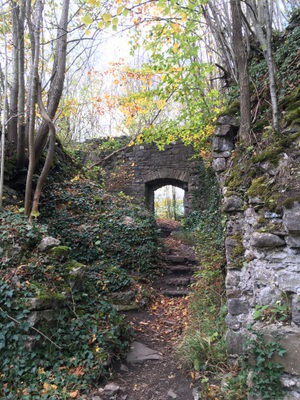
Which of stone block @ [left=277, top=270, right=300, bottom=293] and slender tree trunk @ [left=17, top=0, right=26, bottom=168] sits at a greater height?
slender tree trunk @ [left=17, top=0, right=26, bottom=168]

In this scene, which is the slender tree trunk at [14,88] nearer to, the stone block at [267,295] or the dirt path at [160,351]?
the dirt path at [160,351]

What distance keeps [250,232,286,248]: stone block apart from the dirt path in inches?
60.5

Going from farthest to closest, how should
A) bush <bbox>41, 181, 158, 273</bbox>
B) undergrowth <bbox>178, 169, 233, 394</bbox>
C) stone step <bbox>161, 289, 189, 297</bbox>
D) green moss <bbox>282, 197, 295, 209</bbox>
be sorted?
bush <bbox>41, 181, 158, 273</bbox> → stone step <bbox>161, 289, 189, 297</bbox> → undergrowth <bbox>178, 169, 233, 394</bbox> → green moss <bbox>282, 197, 295, 209</bbox>

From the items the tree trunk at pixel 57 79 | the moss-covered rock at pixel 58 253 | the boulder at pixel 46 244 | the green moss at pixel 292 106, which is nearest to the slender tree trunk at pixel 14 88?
the tree trunk at pixel 57 79

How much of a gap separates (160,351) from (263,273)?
1.89m

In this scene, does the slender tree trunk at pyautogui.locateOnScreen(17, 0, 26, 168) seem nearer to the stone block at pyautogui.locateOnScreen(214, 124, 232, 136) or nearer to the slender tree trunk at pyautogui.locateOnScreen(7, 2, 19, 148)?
the slender tree trunk at pyautogui.locateOnScreen(7, 2, 19, 148)

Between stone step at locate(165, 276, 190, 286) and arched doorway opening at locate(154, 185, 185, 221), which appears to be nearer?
stone step at locate(165, 276, 190, 286)

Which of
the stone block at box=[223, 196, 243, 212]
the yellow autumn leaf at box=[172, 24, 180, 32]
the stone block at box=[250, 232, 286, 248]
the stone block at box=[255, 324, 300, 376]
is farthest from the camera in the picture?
the yellow autumn leaf at box=[172, 24, 180, 32]

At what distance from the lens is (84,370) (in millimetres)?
2980

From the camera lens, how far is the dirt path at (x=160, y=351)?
2867mm

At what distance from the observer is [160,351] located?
12.0ft

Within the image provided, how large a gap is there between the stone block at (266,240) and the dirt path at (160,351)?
154cm

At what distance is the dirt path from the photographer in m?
2.87

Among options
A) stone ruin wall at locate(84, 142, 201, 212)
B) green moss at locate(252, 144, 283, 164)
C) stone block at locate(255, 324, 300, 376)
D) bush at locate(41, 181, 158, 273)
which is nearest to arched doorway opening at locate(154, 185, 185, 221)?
stone ruin wall at locate(84, 142, 201, 212)
